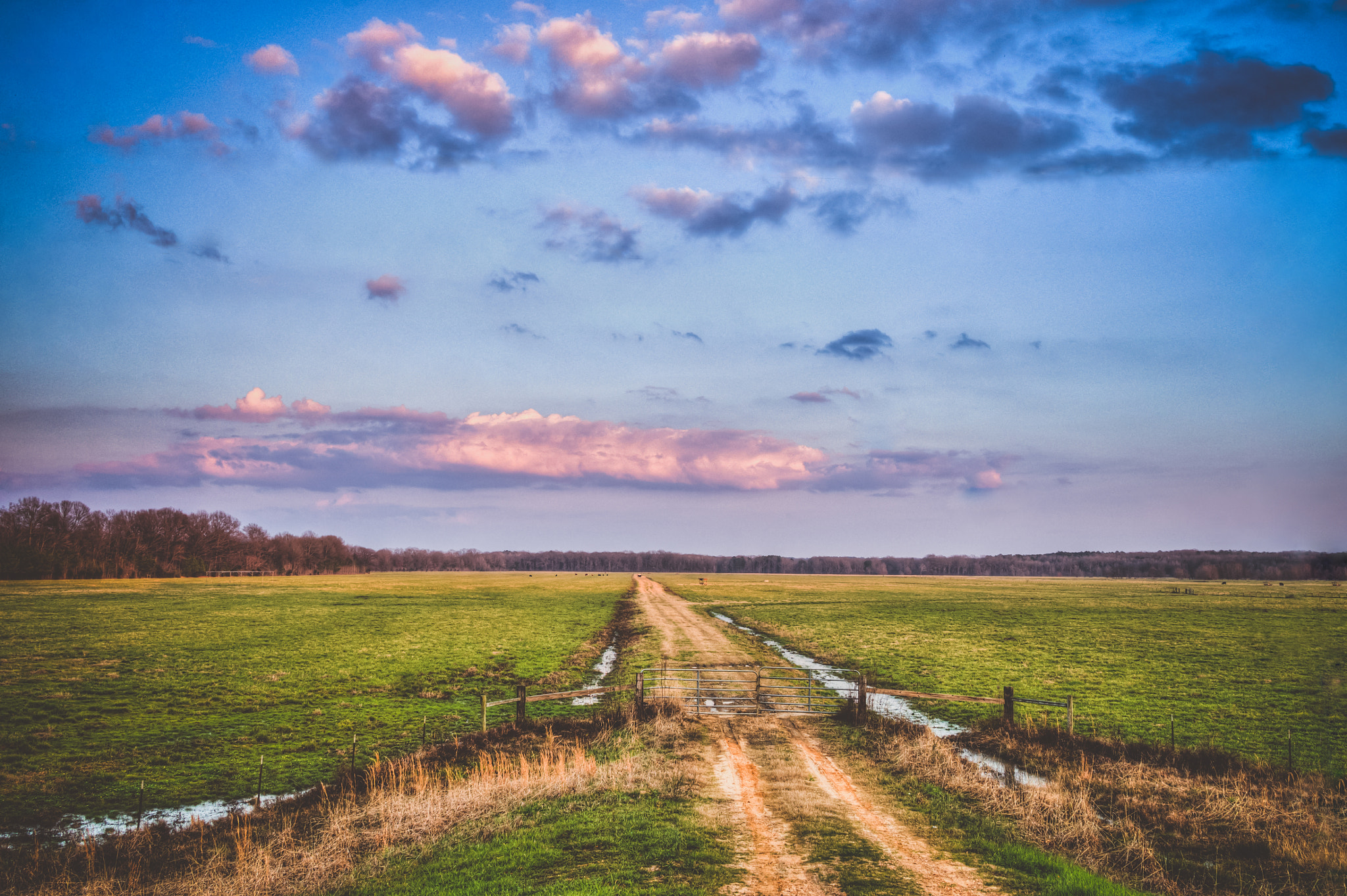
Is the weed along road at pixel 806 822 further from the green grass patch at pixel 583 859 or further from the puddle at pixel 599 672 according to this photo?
the puddle at pixel 599 672

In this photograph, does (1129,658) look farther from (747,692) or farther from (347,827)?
(347,827)

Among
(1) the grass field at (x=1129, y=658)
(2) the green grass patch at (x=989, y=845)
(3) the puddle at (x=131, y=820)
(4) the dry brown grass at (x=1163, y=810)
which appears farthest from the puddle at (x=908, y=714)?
(3) the puddle at (x=131, y=820)

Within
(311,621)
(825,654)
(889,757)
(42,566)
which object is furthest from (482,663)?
Answer: (42,566)

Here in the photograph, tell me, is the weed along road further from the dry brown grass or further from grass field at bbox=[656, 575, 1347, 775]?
grass field at bbox=[656, 575, 1347, 775]

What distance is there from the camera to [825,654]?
143 ft

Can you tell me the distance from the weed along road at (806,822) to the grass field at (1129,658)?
10726 mm

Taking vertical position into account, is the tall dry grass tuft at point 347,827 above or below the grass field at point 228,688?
above

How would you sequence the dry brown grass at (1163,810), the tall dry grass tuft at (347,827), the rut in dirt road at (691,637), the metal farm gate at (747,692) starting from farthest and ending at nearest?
Result: 1. the rut in dirt road at (691,637)
2. the metal farm gate at (747,692)
3. the tall dry grass tuft at (347,827)
4. the dry brown grass at (1163,810)

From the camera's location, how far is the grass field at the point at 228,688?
63.6 feet

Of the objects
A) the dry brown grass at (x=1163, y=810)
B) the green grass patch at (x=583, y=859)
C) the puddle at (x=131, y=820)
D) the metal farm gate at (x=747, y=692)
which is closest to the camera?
the green grass patch at (x=583, y=859)

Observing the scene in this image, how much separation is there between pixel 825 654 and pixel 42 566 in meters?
154

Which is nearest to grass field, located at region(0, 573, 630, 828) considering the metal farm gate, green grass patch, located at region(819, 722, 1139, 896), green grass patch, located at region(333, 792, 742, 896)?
the metal farm gate

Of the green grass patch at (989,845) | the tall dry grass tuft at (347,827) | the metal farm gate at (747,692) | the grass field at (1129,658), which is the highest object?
the green grass patch at (989,845)

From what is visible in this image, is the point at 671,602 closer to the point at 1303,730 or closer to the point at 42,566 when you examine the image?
the point at 1303,730
